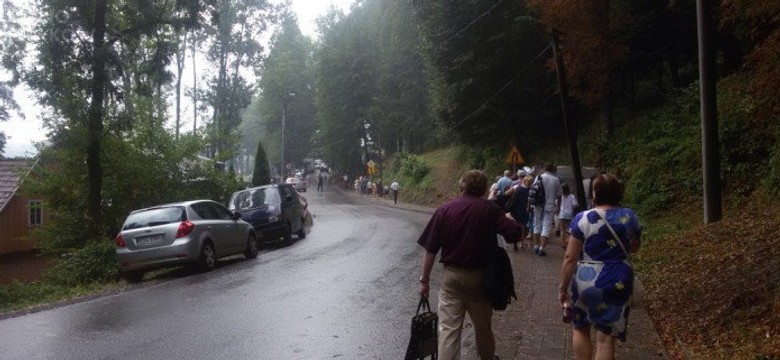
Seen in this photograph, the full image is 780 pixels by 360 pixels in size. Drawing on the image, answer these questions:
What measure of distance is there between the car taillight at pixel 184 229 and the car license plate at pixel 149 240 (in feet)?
1.04

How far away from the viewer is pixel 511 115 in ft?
106

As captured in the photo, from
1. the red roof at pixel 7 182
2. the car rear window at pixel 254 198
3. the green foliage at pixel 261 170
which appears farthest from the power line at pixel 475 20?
the red roof at pixel 7 182

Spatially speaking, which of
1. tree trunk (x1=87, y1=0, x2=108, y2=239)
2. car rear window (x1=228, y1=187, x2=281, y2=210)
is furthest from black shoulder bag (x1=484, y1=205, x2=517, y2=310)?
car rear window (x1=228, y1=187, x2=281, y2=210)

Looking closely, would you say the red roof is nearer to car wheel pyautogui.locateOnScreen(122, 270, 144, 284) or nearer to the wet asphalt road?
car wheel pyautogui.locateOnScreen(122, 270, 144, 284)

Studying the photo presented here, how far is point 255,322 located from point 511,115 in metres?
25.9

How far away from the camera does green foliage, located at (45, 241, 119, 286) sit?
14.0m

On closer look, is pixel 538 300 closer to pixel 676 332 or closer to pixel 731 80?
pixel 676 332

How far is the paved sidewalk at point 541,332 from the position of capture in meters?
6.28

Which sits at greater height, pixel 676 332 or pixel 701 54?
pixel 701 54

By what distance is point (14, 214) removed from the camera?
26422mm

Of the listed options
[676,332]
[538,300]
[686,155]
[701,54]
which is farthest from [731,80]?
[676,332]

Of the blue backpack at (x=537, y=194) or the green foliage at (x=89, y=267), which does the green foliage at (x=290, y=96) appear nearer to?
the green foliage at (x=89, y=267)

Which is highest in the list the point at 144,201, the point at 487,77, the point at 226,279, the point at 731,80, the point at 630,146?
the point at 487,77

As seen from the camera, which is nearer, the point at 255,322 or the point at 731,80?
the point at 255,322
